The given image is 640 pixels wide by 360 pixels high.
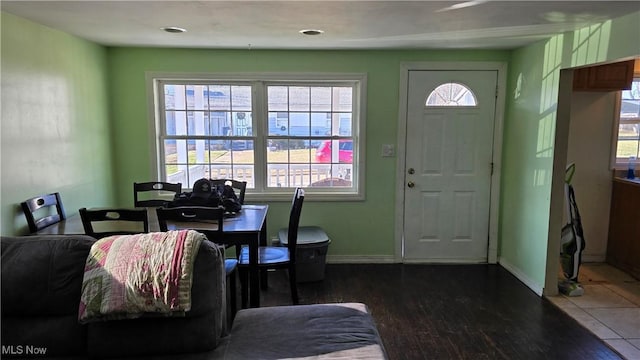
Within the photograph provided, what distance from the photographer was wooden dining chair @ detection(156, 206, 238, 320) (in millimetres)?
2574

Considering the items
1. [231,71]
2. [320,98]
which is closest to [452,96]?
[320,98]

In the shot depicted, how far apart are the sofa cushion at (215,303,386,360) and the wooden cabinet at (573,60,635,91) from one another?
124 inches

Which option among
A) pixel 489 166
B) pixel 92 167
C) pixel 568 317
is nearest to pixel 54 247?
pixel 92 167

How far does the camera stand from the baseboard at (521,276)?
144 inches

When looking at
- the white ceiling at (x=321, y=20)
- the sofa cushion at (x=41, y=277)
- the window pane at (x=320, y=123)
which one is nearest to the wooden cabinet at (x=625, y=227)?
the white ceiling at (x=321, y=20)

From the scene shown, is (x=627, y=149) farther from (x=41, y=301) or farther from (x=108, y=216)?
(x=41, y=301)

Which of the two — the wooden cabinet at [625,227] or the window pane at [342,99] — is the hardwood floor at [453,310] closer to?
the wooden cabinet at [625,227]

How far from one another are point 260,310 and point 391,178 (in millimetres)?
2469

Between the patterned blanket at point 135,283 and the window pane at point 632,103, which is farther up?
the window pane at point 632,103

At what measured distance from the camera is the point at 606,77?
151 inches


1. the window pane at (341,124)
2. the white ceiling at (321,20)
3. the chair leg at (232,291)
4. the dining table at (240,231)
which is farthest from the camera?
the window pane at (341,124)

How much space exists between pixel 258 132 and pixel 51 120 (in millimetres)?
1766

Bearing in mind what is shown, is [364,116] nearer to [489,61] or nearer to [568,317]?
[489,61]

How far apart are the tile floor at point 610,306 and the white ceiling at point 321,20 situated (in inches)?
82.6
